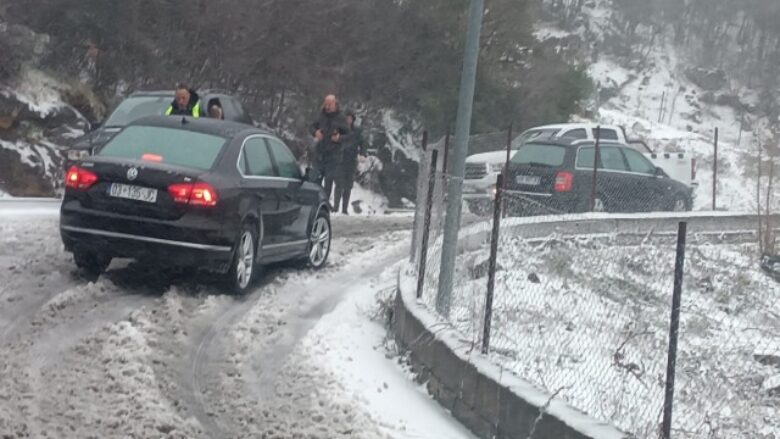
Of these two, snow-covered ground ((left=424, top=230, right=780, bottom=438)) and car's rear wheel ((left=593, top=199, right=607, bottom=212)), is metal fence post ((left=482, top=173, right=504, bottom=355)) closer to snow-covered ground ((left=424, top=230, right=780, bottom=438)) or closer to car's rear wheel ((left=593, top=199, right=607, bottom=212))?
snow-covered ground ((left=424, top=230, right=780, bottom=438))

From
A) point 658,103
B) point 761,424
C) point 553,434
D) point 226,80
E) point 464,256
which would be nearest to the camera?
point 553,434

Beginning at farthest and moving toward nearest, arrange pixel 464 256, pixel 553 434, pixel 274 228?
pixel 274 228, pixel 464 256, pixel 553 434

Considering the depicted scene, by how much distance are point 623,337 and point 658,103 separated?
7957 cm

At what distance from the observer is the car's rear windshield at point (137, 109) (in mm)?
15580

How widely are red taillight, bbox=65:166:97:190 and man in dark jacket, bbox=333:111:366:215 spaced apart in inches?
310

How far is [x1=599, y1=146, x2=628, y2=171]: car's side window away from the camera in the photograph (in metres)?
17.6

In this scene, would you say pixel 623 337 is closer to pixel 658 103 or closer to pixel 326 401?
pixel 326 401

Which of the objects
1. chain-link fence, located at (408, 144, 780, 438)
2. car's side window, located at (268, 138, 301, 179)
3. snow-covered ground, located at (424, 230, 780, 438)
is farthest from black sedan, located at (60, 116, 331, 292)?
snow-covered ground, located at (424, 230, 780, 438)

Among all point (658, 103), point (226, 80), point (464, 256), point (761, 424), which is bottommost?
point (761, 424)

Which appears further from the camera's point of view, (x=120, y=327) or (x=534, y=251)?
(x=534, y=251)

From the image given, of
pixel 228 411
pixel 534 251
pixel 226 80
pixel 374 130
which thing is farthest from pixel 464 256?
pixel 374 130

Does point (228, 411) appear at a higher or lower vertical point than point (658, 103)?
lower

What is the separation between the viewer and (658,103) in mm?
85312

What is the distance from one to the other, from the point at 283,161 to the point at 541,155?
7216 millimetres
